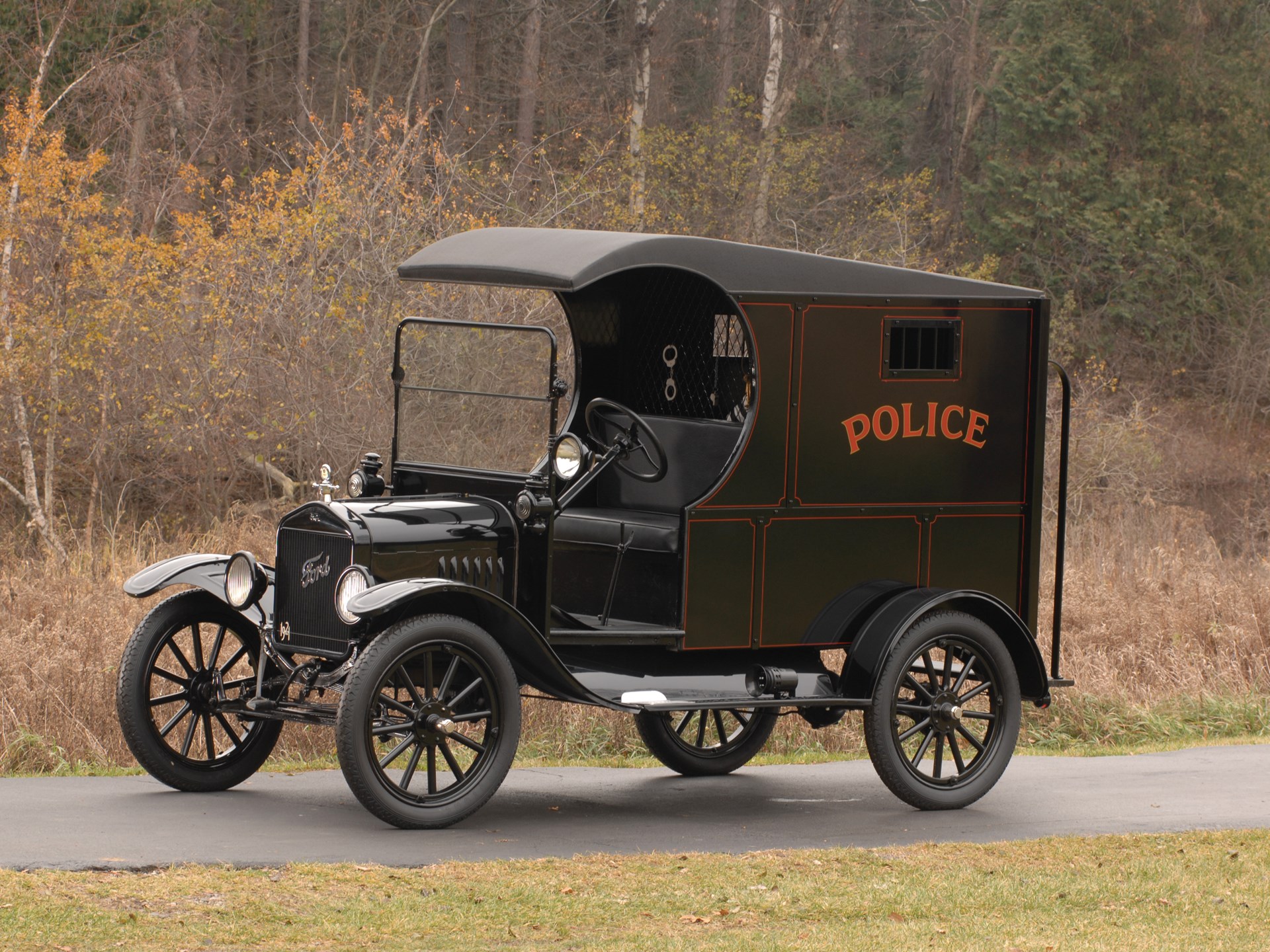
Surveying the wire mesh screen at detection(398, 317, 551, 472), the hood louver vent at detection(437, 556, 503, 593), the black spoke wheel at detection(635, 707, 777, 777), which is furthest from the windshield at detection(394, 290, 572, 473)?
the black spoke wheel at detection(635, 707, 777, 777)

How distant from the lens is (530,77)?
32938 mm

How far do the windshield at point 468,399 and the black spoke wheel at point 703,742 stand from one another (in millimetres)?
1575

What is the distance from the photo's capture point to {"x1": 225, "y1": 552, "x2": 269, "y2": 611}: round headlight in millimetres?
7699

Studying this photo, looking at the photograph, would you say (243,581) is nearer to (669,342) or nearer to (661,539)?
(661,539)

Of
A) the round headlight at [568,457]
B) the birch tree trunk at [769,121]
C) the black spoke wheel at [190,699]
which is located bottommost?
the black spoke wheel at [190,699]

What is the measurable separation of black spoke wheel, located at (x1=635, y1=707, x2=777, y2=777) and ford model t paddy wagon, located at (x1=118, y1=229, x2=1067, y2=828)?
250 mm

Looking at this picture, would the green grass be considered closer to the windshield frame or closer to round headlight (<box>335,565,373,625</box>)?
round headlight (<box>335,565,373,625</box>)

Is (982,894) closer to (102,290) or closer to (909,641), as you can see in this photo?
(909,641)

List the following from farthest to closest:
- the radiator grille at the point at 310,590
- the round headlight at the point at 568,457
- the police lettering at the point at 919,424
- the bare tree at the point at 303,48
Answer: the bare tree at the point at 303,48 → the police lettering at the point at 919,424 → the round headlight at the point at 568,457 → the radiator grille at the point at 310,590

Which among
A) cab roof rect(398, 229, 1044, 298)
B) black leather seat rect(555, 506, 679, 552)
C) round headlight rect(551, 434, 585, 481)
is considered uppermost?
cab roof rect(398, 229, 1044, 298)

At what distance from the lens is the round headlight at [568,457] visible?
7.84 m

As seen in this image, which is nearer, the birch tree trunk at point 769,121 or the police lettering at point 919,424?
the police lettering at point 919,424

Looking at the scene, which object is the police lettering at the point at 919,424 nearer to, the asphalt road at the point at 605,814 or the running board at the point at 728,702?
the running board at the point at 728,702

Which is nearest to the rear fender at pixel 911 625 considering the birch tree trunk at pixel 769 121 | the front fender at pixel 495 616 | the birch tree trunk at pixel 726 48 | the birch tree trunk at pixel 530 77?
the front fender at pixel 495 616
